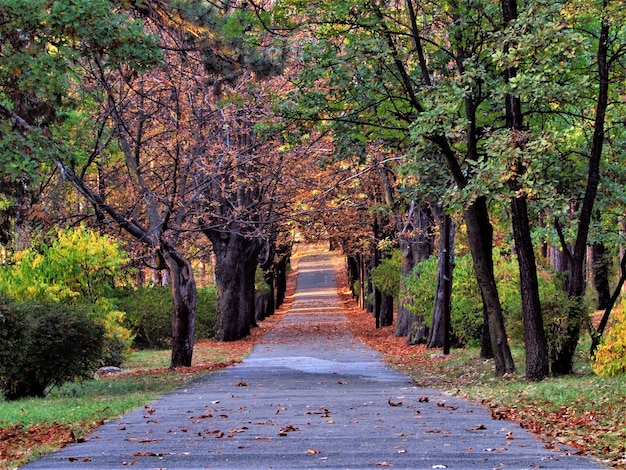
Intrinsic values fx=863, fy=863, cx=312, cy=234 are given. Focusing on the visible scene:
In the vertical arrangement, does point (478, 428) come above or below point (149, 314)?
below

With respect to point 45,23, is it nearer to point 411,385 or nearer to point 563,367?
point 411,385

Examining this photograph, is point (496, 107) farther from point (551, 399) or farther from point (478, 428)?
point (478, 428)

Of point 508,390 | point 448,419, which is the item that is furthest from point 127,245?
point 448,419

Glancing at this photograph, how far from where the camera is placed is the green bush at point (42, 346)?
44.8 ft

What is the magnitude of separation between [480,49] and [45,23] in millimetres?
8359

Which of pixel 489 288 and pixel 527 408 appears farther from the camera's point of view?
pixel 489 288

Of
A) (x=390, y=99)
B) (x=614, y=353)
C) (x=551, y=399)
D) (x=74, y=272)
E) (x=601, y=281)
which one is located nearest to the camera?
(x=551, y=399)

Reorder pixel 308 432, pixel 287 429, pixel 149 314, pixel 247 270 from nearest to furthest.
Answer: pixel 308 432 → pixel 287 429 → pixel 149 314 → pixel 247 270

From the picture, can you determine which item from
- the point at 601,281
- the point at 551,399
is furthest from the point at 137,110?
the point at 601,281

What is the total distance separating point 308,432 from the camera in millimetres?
9094

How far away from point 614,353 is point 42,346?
29.3 ft

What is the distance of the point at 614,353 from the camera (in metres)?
12.5

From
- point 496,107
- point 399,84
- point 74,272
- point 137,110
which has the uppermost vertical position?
point 137,110

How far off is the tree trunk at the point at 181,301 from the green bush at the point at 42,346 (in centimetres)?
465
